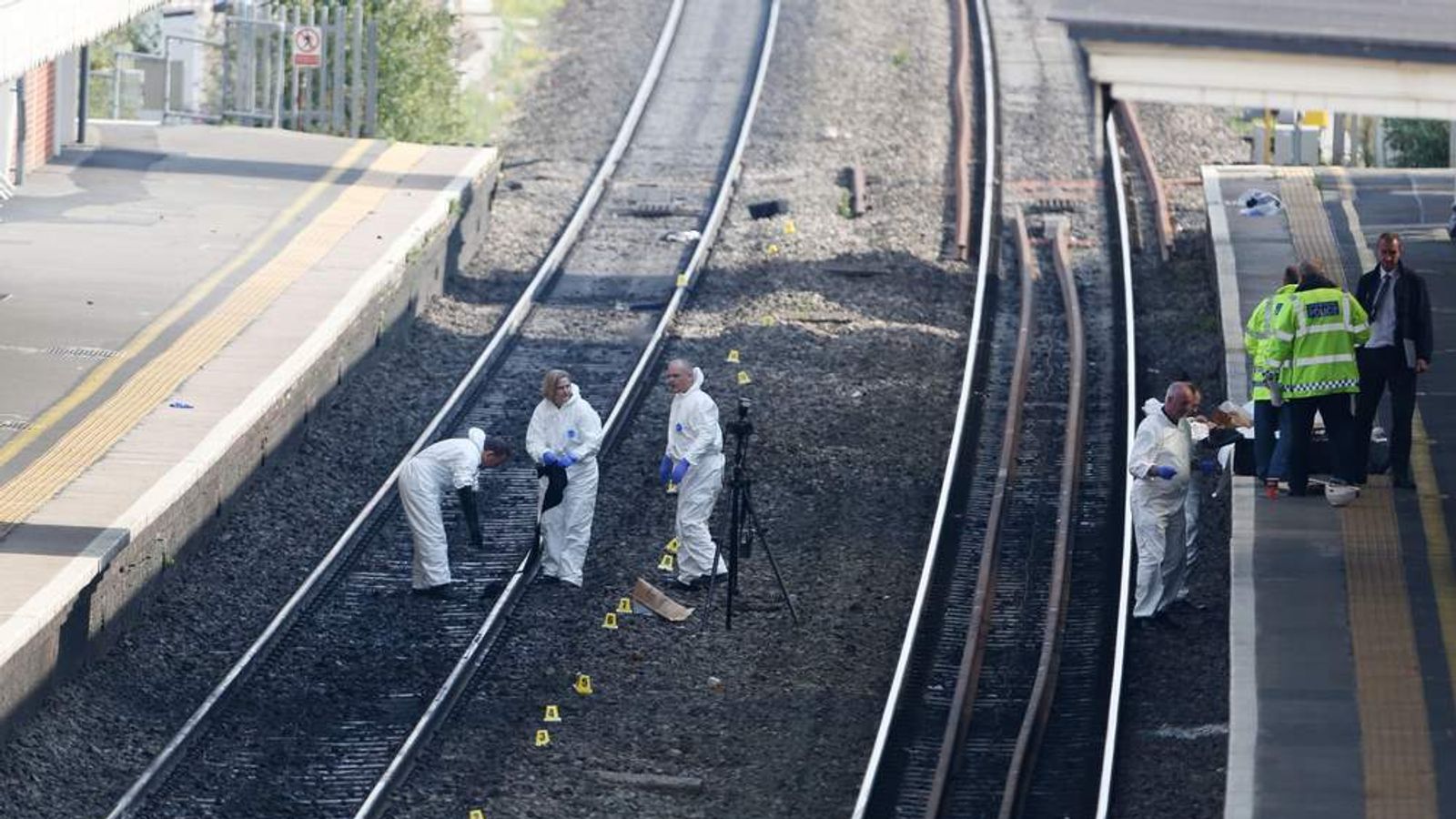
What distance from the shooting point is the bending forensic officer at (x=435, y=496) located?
52.6ft

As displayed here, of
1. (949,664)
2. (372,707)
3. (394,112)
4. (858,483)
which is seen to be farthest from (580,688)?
(394,112)

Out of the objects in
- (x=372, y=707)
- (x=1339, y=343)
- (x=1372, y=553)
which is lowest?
(x=372, y=707)

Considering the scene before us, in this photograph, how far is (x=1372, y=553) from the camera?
1531 cm

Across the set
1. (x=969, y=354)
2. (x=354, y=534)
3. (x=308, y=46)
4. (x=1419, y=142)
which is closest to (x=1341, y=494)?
(x=969, y=354)

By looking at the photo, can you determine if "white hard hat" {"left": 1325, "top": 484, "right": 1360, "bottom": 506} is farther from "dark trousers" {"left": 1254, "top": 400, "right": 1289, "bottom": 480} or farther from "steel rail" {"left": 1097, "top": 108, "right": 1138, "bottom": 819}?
"steel rail" {"left": 1097, "top": 108, "right": 1138, "bottom": 819}

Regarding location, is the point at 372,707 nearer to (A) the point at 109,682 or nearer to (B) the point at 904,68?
(A) the point at 109,682

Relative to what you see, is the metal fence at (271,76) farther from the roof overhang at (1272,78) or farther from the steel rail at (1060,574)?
the roof overhang at (1272,78)

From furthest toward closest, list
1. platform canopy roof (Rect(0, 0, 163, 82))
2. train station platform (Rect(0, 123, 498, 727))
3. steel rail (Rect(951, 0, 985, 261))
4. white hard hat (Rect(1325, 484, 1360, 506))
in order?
steel rail (Rect(951, 0, 985, 261))
platform canopy roof (Rect(0, 0, 163, 82))
white hard hat (Rect(1325, 484, 1360, 506))
train station platform (Rect(0, 123, 498, 727))

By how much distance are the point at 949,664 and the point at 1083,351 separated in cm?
623

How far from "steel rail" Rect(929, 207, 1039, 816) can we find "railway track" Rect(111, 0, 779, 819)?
2857 millimetres

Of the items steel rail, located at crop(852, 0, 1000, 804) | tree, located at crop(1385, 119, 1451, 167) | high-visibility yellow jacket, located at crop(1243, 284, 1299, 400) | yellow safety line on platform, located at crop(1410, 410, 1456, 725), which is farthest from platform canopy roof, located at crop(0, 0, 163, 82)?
tree, located at crop(1385, 119, 1451, 167)

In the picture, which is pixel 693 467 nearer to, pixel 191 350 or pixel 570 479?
pixel 570 479

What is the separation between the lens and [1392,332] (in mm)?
15398

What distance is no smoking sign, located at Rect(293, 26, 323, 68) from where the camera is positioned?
28.2 m
